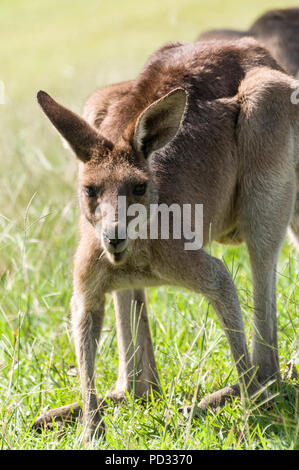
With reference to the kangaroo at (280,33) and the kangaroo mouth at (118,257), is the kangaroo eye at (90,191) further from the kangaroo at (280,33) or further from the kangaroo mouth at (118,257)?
the kangaroo at (280,33)

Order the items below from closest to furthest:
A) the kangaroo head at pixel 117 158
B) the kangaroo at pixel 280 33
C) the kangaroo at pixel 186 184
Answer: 1. the kangaroo head at pixel 117 158
2. the kangaroo at pixel 186 184
3. the kangaroo at pixel 280 33

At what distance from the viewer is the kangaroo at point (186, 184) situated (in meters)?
3.02

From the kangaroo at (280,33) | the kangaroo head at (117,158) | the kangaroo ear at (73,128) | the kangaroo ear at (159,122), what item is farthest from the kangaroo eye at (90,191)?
the kangaroo at (280,33)

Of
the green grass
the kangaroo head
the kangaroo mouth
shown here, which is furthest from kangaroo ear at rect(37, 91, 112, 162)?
the kangaroo mouth

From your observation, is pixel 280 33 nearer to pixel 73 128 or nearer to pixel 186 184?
pixel 186 184

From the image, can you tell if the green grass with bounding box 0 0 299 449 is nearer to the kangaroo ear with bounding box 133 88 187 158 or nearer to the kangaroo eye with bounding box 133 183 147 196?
the kangaroo eye with bounding box 133 183 147 196

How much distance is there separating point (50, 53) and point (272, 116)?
16.0 metres

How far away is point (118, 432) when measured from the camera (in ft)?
9.73

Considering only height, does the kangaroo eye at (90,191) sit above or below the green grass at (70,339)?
above

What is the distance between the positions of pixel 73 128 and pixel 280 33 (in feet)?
19.5

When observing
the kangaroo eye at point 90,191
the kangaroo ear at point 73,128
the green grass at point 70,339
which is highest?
the kangaroo ear at point 73,128

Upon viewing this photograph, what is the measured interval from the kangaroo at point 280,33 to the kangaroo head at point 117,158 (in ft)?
16.9

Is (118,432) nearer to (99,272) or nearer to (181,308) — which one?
(99,272)

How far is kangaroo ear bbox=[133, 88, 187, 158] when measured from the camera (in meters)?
2.90
